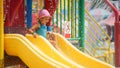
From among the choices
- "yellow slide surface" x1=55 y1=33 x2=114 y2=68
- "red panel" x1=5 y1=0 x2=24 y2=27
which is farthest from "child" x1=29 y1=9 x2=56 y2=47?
"yellow slide surface" x1=55 y1=33 x2=114 y2=68

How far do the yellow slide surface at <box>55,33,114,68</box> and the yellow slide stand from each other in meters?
0.58

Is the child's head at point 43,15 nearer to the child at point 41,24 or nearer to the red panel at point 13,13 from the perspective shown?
the child at point 41,24

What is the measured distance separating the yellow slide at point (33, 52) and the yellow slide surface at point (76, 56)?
1.89 feet

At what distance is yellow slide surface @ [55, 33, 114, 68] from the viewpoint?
452cm

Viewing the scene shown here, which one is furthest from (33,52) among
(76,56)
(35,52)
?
(76,56)

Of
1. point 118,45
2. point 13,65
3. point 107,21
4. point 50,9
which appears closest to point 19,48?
point 13,65

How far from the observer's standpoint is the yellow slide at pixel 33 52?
3721 mm

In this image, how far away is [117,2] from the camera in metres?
9.74

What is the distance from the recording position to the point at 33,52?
379 cm

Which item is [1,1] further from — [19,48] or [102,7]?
[102,7]

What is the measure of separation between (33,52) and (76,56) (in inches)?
44.4

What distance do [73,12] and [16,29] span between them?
2.22 meters

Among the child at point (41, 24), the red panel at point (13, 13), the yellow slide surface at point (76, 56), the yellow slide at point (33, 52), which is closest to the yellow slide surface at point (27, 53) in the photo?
the yellow slide at point (33, 52)

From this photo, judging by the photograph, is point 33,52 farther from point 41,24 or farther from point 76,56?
point 76,56
